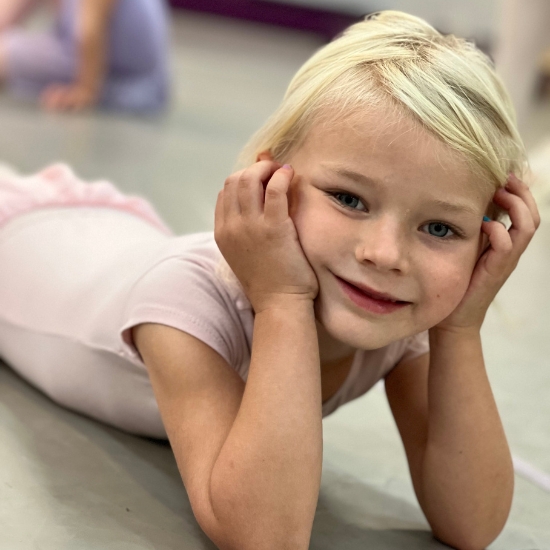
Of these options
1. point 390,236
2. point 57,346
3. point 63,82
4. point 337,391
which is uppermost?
point 390,236

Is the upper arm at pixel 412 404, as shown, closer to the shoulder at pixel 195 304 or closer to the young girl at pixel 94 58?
the shoulder at pixel 195 304

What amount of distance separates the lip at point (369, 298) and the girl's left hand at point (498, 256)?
0.11 meters

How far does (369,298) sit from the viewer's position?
788 mm

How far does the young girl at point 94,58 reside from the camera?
2877 mm

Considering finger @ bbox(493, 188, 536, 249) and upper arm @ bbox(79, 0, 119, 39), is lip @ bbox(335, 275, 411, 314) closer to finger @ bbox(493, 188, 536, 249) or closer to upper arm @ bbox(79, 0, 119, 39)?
finger @ bbox(493, 188, 536, 249)

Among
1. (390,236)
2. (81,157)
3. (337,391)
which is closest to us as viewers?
(390,236)

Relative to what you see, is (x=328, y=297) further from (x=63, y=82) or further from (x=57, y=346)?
(x=63, y=82)

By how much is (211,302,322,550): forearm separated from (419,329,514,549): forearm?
6.9 inches

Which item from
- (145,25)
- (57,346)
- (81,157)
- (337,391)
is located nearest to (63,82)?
(145,25)

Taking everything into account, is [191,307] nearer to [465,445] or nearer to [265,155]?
[265,155]

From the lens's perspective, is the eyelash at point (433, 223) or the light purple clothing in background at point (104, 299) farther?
the light purple clothing in background at point (104, 299)

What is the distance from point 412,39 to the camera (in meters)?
0.86

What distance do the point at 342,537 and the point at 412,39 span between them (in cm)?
53

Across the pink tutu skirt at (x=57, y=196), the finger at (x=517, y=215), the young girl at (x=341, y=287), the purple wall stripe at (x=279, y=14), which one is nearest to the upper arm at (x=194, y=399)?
the young girl at (x=341, y=287)
